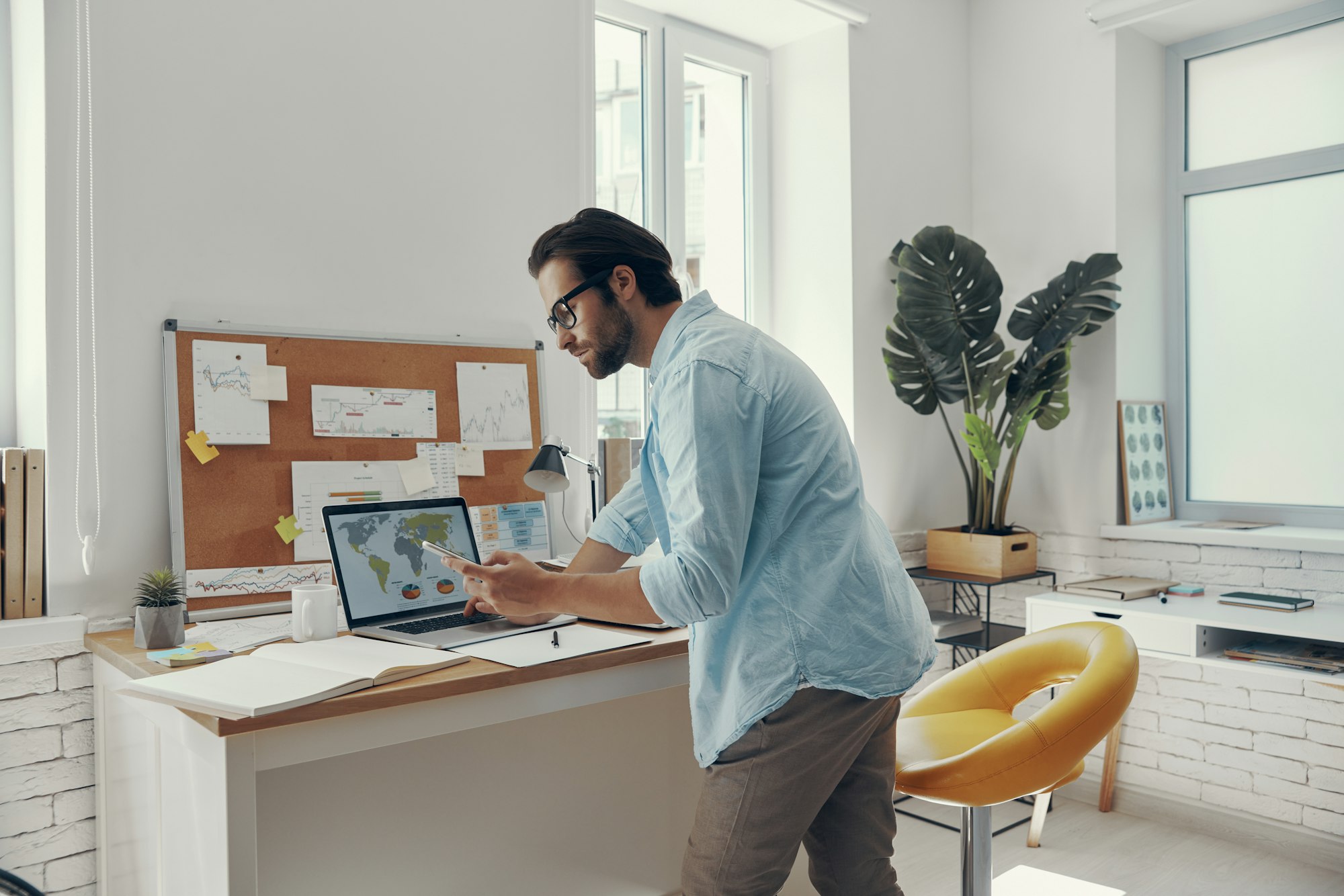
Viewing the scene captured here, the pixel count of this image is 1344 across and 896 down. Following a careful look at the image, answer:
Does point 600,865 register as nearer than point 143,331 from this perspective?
No

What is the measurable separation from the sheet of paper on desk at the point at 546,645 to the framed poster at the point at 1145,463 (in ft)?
7.32

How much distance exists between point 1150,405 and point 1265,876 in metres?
1.56

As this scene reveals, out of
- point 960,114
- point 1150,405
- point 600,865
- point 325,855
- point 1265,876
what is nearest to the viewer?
point 325,855

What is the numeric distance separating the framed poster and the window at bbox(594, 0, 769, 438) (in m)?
1.35

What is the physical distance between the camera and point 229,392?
2066 millimetres

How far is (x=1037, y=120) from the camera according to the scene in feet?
11.9

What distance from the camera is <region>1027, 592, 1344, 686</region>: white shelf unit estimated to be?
8.27 feet

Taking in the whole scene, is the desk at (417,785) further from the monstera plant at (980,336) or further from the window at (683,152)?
the monstera plant at (980,336)

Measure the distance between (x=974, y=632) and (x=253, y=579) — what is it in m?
2.30

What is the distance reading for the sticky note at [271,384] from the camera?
82.6 inches

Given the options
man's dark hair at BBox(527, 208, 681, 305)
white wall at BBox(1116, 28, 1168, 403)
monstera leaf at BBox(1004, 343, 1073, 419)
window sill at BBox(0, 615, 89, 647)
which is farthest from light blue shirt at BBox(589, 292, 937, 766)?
white wall at BBox(1116, 28, 1168, 403)

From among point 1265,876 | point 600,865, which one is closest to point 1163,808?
point 1265,876

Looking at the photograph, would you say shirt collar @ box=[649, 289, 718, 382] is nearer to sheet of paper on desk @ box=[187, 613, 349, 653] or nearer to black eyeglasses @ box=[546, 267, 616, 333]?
black eyeglasses @ box=[546, 267, 616, 333]

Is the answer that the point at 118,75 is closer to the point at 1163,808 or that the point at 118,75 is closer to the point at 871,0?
the point at 871,0
